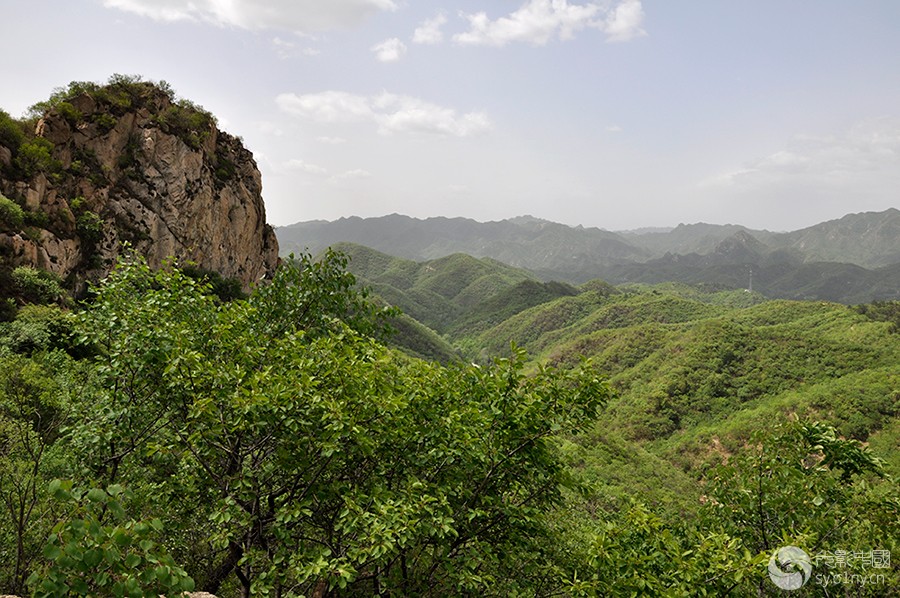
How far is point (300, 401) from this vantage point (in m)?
4.71

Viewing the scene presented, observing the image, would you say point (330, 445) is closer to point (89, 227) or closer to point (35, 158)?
point (89, 227)

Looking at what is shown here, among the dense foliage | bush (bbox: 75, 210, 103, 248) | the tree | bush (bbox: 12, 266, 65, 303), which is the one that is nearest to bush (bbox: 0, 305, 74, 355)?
bush (bbox: 12, 266, 65, 303)

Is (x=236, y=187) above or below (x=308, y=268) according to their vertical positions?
above

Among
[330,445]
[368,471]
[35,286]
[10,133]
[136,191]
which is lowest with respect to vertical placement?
[368,471]

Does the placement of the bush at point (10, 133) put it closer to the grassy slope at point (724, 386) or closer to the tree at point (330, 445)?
the tree at point (330, 445)

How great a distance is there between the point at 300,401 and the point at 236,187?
52807 millimetres

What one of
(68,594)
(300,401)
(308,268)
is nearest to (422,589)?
(300,401)

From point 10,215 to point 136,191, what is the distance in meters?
14.2

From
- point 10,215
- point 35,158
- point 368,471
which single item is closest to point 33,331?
point 10,215

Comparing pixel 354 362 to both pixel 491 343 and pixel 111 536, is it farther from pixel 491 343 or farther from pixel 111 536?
pixel 491 343

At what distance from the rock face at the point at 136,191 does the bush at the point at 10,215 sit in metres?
0.65

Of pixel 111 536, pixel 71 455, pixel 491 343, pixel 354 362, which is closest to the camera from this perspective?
pixel 111 536

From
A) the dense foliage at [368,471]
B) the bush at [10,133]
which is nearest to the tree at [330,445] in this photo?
the dense foliage at [368,471]

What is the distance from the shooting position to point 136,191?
40.2 metres
